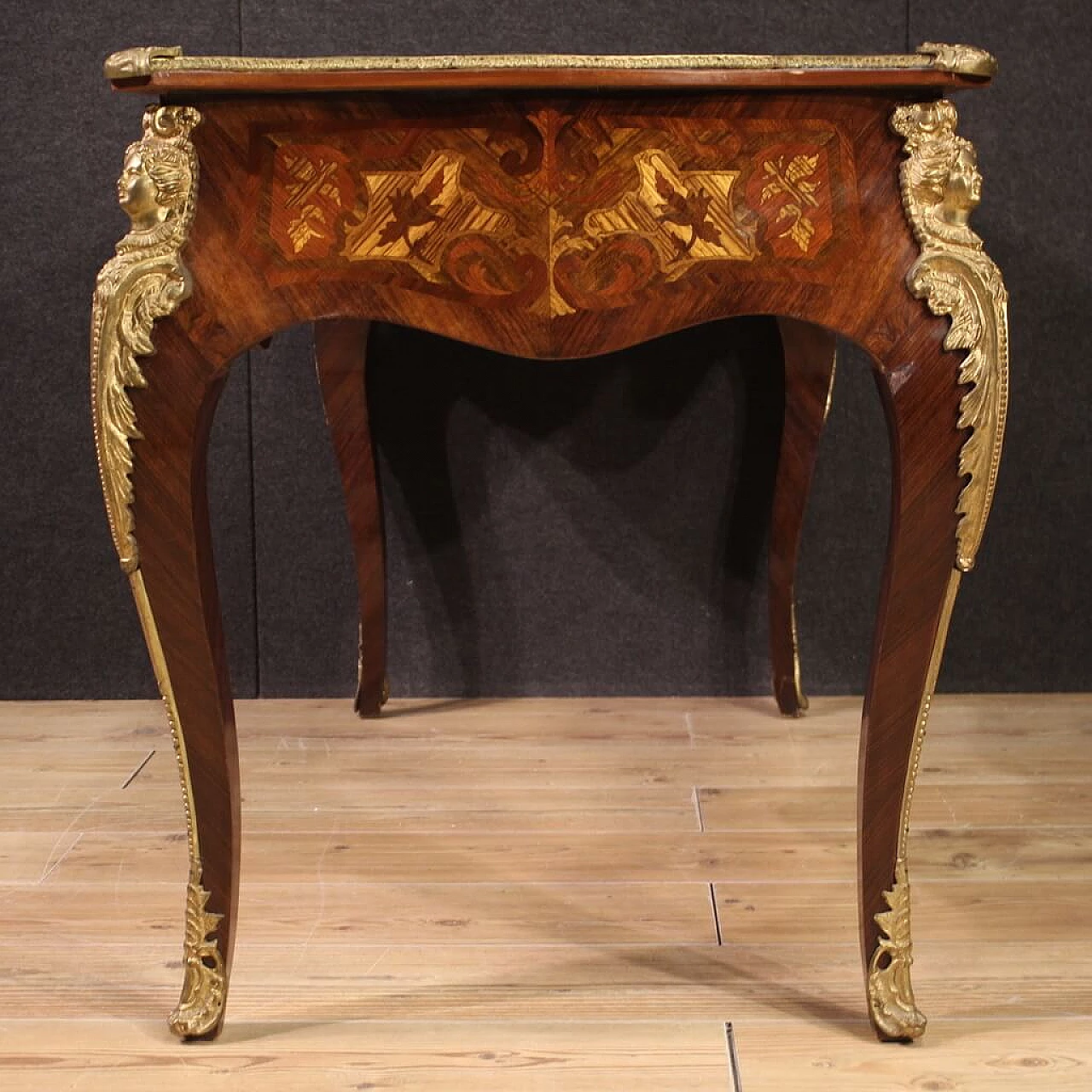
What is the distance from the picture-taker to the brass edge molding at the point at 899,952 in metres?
1.14

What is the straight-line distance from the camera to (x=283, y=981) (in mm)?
1257

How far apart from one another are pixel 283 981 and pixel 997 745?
3.26ft

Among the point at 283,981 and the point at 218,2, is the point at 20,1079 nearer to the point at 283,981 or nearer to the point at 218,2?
the point at 283,981

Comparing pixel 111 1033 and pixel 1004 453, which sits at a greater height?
pixel 1004 453

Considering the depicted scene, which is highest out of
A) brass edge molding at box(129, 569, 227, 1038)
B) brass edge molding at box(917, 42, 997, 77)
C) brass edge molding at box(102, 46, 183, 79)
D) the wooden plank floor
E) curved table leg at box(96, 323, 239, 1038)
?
brass edge molding at box(917, 42, 997, 77)

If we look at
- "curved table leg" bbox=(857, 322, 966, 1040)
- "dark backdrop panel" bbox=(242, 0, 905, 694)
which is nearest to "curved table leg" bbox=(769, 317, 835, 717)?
"dark backdrop panel" bbox=(242, 0, 905, 694)

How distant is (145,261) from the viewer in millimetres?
1065

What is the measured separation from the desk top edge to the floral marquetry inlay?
1.7 inches

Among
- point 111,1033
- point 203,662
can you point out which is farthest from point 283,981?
point 203,662

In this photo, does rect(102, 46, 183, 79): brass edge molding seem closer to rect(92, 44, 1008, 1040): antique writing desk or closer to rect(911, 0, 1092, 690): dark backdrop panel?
rect(92, 44, 1008, 1040): antique writing desk

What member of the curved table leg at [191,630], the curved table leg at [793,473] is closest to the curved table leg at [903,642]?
the curved table leg at [191,630]

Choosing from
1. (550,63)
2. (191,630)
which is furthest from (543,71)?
(191,630)

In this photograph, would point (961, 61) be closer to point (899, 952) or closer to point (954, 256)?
point (954, 256)

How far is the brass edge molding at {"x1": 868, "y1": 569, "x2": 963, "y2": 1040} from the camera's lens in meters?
1.14
